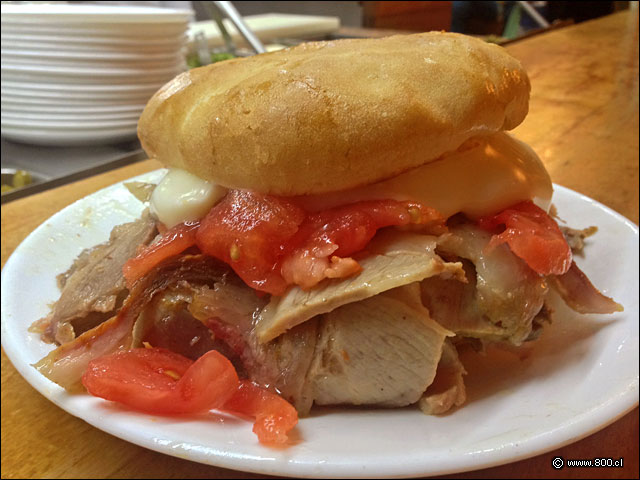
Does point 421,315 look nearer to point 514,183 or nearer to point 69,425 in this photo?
point 514,183

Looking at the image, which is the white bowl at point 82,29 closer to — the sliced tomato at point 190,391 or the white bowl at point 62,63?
the white bowl at point 62,63

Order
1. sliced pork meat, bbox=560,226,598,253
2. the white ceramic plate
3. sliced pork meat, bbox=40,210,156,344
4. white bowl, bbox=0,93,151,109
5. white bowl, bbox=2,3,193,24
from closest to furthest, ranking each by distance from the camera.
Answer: the white ceramic plate
sliced pork meat, bbox=40,210,156,344
sliced pork meat, bbox=560,226,598,253
white bowl, bbox=2,3,193,24
white bowl, bbox=0,93,151,109

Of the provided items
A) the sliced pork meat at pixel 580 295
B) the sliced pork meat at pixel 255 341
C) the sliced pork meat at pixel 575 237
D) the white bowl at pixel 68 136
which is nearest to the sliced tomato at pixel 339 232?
the sliced pork meat at pixel 255 341

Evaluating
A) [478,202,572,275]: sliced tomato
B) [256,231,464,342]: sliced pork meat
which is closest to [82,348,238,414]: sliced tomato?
[256,231,464,342]: sliced pork meat

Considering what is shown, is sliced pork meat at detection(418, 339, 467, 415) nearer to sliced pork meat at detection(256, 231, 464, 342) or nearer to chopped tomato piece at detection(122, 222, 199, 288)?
sliced pork meat at detection(256, 231, 464, 342)

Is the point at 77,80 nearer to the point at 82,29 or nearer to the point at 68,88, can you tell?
the point at 68,88

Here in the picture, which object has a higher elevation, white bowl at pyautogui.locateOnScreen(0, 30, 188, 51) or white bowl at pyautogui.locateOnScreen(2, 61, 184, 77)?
white bowl at pyautogui.locateOnScreen(0, 30, 188, 51)

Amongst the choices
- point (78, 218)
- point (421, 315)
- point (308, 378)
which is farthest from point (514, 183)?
point (78, 218)
